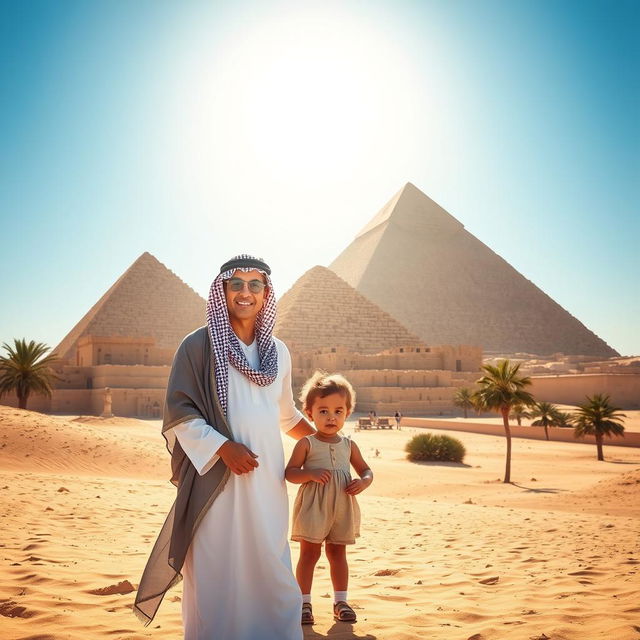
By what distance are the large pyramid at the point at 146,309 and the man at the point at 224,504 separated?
58875 mm

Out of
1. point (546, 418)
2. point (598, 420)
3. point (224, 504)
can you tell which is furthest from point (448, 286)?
point (224, 504)

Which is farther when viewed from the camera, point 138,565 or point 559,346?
point 559,346

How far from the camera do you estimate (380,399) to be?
32.4m

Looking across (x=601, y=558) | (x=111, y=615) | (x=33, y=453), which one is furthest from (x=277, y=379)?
(x=33, y=453)

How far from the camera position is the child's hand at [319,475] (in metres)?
2.95

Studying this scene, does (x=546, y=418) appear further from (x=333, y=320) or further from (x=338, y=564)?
(x=333, y=320)

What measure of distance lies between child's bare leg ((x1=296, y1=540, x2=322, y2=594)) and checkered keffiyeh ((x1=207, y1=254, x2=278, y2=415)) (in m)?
0.85

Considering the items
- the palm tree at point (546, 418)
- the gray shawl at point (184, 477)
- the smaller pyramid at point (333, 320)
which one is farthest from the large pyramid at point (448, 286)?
the gray shawl at point (184, 477)

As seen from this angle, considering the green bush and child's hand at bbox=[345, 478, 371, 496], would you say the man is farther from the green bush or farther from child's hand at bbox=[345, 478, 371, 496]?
the green bush

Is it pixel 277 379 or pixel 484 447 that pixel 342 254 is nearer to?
pixel 484 447

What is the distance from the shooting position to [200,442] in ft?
8.68

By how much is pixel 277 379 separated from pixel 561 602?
6.32 ft

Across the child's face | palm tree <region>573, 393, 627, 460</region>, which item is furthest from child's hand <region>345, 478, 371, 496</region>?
palm tree <region>573, 393, 627, 460</region>

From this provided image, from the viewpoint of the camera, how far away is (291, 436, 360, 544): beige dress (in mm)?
3021
